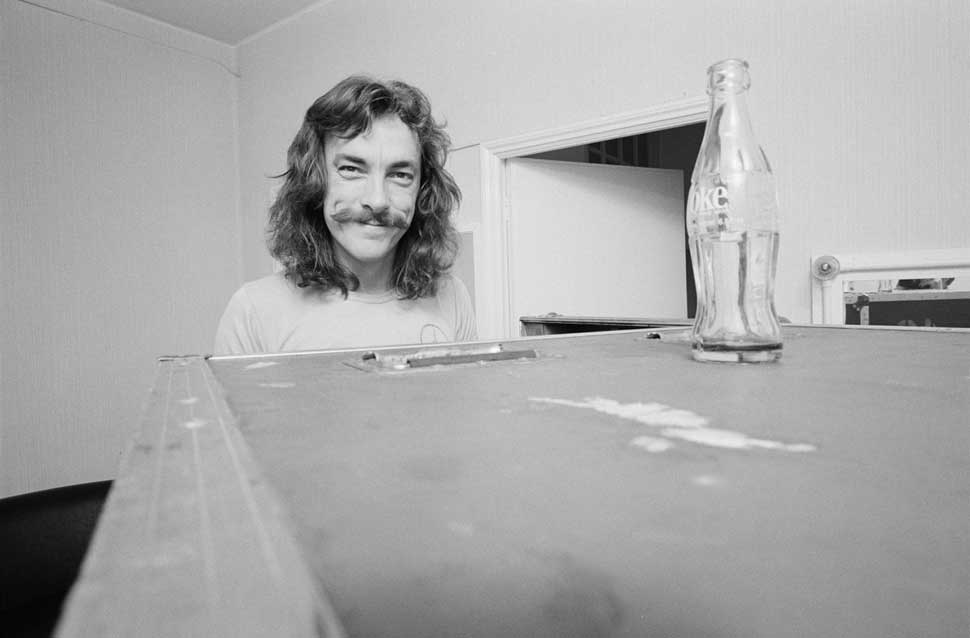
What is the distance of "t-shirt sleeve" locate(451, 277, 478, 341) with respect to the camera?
4.71ft

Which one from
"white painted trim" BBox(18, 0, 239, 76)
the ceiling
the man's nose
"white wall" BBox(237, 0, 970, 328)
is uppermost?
the ceiling

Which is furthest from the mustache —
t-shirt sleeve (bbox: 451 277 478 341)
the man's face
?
t-shirt sleeve (bbox: 451 277 478 341)

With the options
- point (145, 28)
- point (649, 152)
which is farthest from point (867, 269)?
point (145, 28)

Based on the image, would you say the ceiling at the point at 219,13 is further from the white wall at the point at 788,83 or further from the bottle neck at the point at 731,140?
the bottle neck at the point at 731,140

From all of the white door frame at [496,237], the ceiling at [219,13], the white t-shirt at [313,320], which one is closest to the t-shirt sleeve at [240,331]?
the white t-shirt at [313,320]

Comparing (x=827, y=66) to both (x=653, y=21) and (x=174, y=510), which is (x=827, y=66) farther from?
(x=174, y=510)

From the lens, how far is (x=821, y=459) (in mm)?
209

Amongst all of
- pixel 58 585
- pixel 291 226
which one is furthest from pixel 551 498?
pixel 291 226

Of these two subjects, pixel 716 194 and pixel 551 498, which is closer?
pixel 551 498

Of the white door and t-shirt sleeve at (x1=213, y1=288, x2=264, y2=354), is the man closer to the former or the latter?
t-shirt sleeve at (x1=213, y1=288, x2=264, y2=354)

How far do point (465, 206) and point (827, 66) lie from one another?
1365 millimetres

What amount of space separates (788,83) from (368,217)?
1325 millimetres

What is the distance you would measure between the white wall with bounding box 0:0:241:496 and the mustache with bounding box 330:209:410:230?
7.06 feet

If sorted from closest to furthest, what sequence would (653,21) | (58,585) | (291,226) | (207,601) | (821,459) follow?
(207,601) → (821,459) → (58,585) → (291,226) → (653,21)
